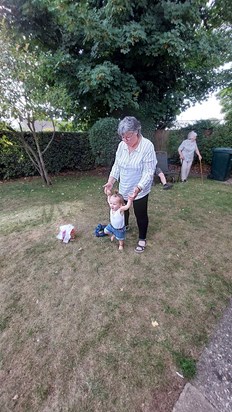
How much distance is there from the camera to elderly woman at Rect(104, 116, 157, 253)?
2211 millimetres

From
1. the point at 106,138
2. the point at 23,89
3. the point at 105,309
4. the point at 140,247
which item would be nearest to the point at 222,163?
the point at 106,138

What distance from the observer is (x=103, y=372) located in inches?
A: 59.1

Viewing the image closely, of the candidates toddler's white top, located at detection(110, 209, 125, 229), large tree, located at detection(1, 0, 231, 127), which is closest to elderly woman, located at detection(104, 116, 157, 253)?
toddler's white top, located at detection(110, 209, 125, 229)

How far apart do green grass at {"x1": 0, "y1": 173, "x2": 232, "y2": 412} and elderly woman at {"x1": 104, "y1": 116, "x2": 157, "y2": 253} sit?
2.52ft

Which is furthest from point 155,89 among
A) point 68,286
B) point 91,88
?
point 68,286

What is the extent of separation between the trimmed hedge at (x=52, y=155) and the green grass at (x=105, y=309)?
3.75m

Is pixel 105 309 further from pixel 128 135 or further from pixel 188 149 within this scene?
pixel 188 149

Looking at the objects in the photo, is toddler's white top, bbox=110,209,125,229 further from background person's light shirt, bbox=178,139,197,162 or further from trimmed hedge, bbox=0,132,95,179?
trimmed hedge, bbox=0,132,95,179

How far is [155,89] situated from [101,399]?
29.0 feet

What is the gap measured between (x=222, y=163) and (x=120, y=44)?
4478 millimetres

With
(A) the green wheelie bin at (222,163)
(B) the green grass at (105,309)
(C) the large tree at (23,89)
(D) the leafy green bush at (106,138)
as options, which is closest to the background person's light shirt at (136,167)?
(B) the green grass at (105,309)

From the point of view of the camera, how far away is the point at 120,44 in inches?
219

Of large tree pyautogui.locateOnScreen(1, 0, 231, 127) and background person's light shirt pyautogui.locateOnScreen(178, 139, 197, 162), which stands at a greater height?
large tree pyautogui.locateOnScreen(1, 0, 231, 127)

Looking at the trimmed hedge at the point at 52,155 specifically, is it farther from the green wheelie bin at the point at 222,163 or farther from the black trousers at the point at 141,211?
the black trousers at the point at 141,211
